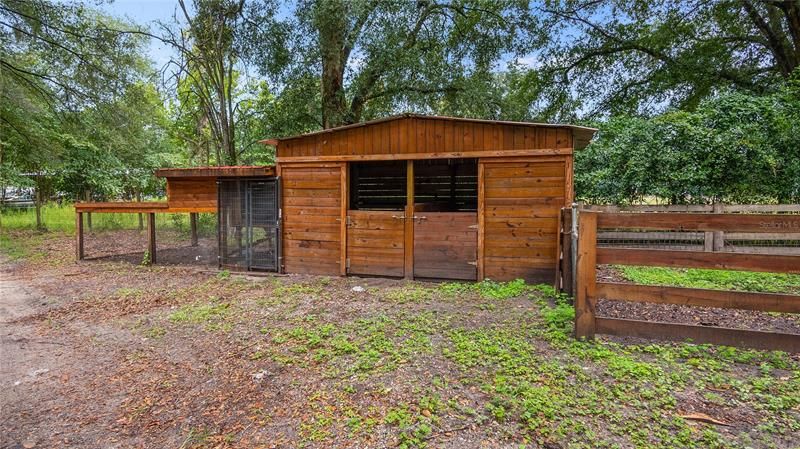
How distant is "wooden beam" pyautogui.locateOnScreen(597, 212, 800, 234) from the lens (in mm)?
2922

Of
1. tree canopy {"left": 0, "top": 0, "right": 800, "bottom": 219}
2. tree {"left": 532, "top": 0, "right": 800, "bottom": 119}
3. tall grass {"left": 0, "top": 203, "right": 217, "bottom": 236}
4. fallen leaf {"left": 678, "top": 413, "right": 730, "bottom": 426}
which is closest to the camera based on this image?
fallen leaf {"left": 678, "top": 413, "right": 730, "bottom": 426}

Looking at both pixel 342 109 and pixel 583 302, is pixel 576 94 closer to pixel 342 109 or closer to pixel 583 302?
pixel 342 109

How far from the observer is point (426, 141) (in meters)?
6.20

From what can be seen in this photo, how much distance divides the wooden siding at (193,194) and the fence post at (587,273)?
611cm

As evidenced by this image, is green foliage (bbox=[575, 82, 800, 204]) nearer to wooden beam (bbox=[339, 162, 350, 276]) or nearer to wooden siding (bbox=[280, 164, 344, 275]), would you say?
wooden beam (bbox=[339, 162, 350, 276])

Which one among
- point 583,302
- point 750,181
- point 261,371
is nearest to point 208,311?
point 261,371

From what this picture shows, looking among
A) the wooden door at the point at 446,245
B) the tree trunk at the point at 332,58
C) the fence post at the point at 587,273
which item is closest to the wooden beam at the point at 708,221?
the fence post at the point at 587,273

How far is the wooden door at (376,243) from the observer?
6355mm

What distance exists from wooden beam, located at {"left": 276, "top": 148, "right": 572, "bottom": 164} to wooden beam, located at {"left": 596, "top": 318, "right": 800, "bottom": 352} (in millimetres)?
2987

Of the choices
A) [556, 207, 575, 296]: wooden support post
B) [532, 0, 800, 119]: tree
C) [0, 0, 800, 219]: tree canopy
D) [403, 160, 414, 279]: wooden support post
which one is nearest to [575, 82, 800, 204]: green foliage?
[0, 0, 800, 219]: tree canopy

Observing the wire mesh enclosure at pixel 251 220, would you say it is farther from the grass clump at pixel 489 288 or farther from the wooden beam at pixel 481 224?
the wooden beam at pixel 481 224

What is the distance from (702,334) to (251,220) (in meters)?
6.28

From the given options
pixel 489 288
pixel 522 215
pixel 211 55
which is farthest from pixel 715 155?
pixel 211 55

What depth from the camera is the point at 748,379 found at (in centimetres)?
262
